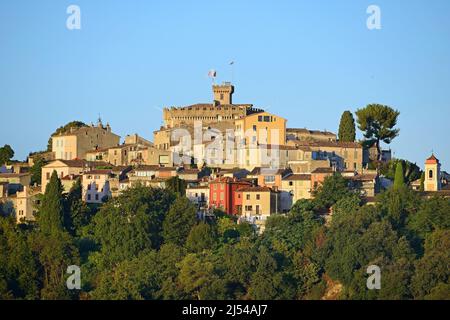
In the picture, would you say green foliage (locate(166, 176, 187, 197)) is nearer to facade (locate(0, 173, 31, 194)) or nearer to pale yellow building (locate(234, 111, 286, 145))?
pale yellow building (locate(234, 111, 286, 145))

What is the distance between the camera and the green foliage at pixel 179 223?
93.4 metres

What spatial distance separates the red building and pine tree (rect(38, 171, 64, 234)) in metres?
7.34

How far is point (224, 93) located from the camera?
11606cm

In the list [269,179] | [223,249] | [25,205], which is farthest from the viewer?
[269,179]

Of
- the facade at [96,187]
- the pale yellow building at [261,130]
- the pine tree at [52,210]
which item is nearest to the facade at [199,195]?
the facade at [96,187]

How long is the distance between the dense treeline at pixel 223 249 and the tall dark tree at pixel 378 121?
44.7 ft

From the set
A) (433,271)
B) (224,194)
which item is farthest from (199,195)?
(433,271)

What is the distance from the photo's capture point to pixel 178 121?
112 m

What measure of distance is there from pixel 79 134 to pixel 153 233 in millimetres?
16620

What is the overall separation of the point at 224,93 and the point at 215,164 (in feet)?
41.0

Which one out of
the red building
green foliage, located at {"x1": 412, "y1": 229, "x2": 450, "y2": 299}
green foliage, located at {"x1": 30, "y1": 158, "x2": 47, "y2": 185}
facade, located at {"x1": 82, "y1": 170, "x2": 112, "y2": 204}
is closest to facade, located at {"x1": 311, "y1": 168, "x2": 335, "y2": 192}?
the red building

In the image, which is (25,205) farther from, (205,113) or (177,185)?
(205,113)
